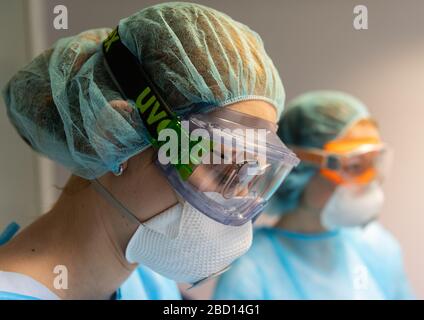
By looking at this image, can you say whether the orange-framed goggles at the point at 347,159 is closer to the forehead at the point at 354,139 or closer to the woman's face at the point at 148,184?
the forehead at the point at 354,139

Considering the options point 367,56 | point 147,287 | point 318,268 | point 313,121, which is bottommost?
point 318,268

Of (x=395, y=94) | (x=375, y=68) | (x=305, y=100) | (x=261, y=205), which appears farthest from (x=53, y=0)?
(x=395, y=94)

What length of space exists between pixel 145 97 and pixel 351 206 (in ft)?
3.29

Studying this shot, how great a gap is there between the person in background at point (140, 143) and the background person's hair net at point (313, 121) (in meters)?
0.68

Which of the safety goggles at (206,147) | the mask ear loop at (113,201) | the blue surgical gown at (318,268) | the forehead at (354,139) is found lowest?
the blue surgical gown at (318,268)

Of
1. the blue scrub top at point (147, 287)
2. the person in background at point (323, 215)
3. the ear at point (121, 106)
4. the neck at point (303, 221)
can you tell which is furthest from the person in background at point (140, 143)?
the neck at point (303, 221)

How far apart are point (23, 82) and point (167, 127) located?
A: 323 mm

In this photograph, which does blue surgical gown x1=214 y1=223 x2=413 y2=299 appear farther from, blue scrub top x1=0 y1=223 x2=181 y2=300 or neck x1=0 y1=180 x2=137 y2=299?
neck x1=0 y1=180 x2=137 y2=299

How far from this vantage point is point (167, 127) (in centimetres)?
71

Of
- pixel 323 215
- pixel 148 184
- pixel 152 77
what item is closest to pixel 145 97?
pixel 152 77

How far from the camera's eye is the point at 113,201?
0.81m

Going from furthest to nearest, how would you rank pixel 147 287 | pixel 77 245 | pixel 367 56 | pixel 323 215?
pixel 323 215
pixel 367 56
pixel 147 287
pixel 77 245

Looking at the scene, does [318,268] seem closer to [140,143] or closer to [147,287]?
[147,287]

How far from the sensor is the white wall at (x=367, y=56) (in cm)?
96
